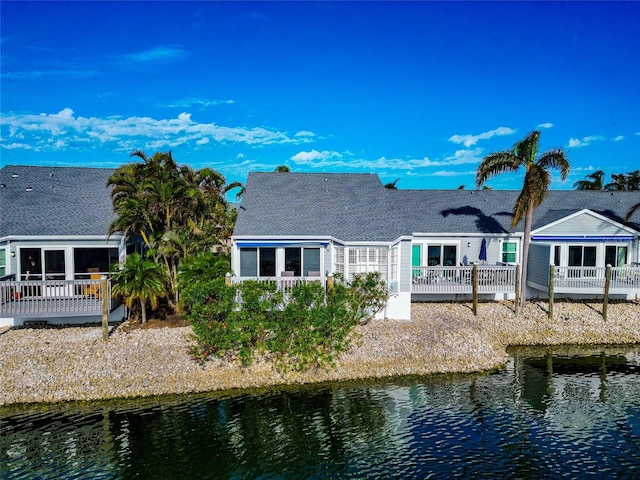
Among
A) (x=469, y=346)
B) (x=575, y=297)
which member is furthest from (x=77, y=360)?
(x=575, y=297)

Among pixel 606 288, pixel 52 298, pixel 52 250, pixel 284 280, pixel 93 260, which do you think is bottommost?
pixel 606 288

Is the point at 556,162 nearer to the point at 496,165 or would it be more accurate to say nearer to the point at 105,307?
the point at 496,165

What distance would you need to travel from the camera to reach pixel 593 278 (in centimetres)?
2312

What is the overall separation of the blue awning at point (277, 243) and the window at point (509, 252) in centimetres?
1128

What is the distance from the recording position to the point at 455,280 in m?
23.1

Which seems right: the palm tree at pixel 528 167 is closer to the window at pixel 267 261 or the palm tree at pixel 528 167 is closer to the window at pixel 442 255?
the window at pixel 442 255

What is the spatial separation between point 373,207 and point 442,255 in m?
5.01

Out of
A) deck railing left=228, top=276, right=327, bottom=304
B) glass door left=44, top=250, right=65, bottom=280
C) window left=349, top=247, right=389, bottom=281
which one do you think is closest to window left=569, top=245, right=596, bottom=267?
window left=349, top=247, right=389, bottom=281

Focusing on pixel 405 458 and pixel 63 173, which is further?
pixel 63 173

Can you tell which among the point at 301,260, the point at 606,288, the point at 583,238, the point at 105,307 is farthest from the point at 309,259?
the point at 583,238

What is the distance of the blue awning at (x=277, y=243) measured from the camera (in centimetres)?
2097

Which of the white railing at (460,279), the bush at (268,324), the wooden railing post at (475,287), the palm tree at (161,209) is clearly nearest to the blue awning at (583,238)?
the white railing at (460,279)

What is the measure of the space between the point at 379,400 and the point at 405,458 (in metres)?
3.32

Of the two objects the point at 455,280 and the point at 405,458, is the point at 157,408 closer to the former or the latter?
the point at 405,458
